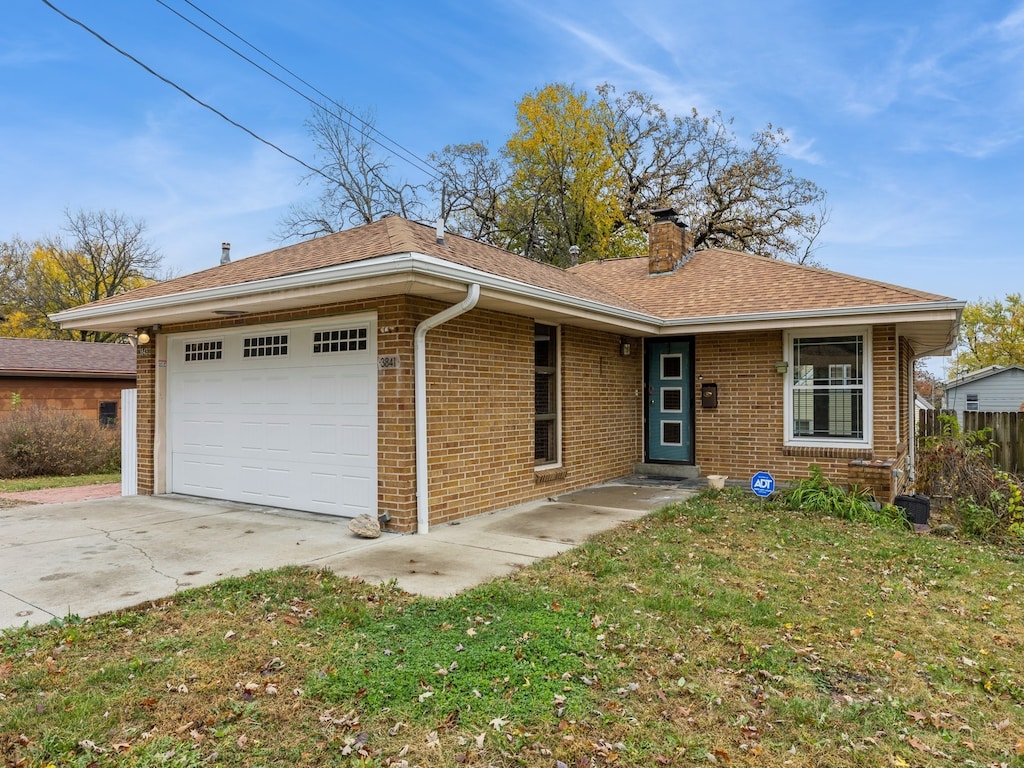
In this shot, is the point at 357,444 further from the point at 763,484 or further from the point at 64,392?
the point at 64,392

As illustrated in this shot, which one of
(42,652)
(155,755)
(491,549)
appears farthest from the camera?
(491,549)

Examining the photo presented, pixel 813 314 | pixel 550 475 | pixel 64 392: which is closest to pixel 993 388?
pixel 813 314

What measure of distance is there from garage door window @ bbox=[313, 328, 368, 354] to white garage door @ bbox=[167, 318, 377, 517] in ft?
0.04

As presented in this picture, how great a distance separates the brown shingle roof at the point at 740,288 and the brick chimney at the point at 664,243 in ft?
0.63

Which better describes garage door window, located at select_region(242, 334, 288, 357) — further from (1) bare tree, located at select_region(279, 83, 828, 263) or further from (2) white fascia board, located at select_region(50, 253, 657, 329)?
(1) bare tree, located at select_region(279, 83, 828, 263)

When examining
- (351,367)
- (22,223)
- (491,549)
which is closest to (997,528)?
(491,549)

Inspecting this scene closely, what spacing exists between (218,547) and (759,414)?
7.78 meters

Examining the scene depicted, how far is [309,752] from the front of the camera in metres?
2.75

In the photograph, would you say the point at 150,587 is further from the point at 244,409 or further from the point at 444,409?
the point at 244,409

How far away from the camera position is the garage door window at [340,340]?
714 centimetres

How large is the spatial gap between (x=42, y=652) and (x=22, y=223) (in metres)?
36.4

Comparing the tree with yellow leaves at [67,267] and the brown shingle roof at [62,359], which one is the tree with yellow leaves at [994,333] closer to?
the brown shingle roof at [62,359]

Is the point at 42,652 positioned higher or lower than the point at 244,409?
lower

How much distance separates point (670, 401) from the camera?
10.9m
